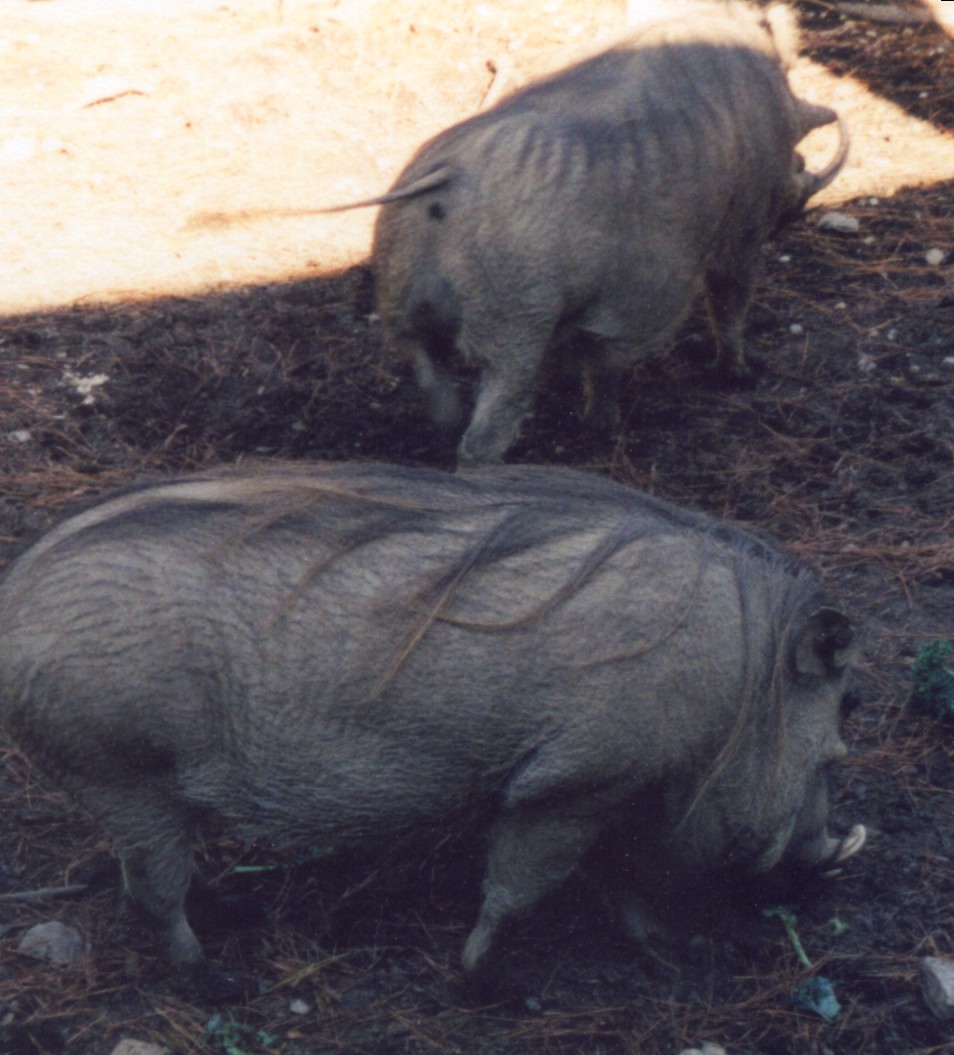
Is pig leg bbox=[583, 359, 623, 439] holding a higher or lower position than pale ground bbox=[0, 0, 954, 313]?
lower

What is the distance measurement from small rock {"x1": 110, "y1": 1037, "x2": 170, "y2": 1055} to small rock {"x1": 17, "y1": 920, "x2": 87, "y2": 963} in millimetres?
225

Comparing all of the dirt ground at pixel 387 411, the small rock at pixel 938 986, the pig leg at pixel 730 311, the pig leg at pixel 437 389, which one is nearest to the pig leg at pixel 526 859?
the dirt ground at pixel 387 411

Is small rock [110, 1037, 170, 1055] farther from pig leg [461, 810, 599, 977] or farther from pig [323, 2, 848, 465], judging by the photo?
pig [323, 2, 848, 465]

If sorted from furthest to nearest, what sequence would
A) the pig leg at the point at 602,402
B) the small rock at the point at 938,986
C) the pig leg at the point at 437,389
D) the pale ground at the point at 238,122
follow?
the pale ground at the point at 238,122 < the pig leg at the point at 602,402 < the pig leg at the point at 437,389 < the small rock at the point at 938,986

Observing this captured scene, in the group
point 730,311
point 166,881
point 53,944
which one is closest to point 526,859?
point 166,881

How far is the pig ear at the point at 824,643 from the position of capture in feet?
7.09

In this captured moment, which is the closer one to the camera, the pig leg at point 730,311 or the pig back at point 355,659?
the pig back at point 355,659

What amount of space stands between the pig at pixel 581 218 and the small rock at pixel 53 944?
1.51m

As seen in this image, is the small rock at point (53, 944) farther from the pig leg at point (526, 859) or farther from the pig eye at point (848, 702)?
the pig eye at point (848, 702)

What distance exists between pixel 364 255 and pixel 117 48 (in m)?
1.93

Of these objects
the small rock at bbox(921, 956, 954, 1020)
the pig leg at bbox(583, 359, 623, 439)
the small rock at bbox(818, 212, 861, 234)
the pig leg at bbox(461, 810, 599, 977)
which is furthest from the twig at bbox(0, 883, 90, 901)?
the small rock at bbox(818, 212, 861, 234)

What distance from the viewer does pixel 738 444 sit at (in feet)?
12.5

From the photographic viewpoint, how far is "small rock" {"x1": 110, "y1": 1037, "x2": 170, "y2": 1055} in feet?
7.04

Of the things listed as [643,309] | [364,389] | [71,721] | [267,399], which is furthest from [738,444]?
[71,721]
